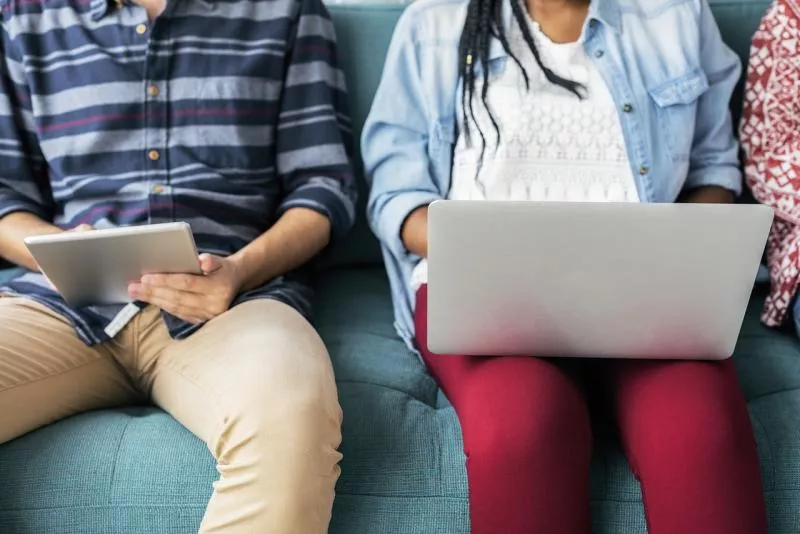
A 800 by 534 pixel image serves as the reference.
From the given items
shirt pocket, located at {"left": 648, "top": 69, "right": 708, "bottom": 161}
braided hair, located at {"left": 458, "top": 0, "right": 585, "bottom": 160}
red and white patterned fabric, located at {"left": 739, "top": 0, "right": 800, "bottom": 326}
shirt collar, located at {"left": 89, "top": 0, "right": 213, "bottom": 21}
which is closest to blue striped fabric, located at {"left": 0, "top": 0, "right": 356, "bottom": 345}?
shirt collar, located at {"left": 89, "top": 0, "right": 213, "bottom": 21}

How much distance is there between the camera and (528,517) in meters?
0.77

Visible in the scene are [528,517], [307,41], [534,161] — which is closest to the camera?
[528,517]

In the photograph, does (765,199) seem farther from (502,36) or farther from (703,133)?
(502,36)

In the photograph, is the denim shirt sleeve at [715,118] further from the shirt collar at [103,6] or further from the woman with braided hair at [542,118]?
the shirt collar at [103,6]

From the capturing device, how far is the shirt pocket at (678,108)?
1116mm

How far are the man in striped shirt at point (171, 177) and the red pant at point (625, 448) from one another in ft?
0.68

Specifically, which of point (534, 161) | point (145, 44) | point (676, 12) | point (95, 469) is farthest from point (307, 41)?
point (95, 469)

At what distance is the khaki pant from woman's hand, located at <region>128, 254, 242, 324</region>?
2cm

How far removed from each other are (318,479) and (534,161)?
1.80 feet

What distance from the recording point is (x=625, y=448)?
0.88 metres

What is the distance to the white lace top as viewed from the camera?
1.08 meters

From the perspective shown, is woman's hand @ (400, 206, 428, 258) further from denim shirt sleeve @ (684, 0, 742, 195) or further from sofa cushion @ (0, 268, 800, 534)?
denim shirt sleeve @ (684, 0, 742, 195)

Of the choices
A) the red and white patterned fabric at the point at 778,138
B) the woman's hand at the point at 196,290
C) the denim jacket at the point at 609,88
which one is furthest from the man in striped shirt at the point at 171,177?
the red and white patterned fabric at the point at 778,138

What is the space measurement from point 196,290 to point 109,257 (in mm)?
126
